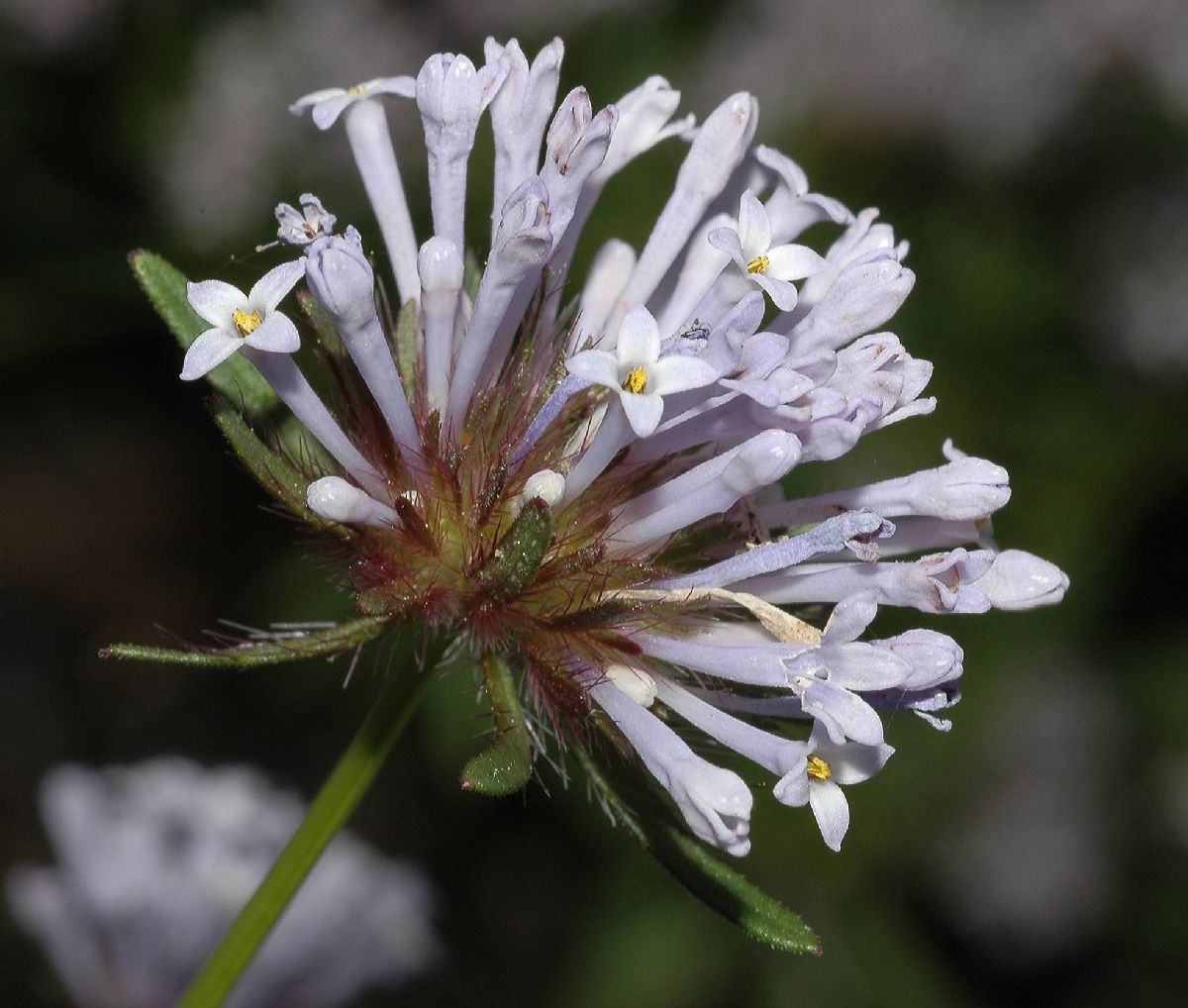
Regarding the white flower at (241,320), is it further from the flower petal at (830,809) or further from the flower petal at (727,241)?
the flower petal at (830,809)

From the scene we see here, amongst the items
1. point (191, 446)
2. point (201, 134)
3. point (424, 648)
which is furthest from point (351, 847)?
point (201, 134)

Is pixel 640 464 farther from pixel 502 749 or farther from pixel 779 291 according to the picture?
pixel 502 749

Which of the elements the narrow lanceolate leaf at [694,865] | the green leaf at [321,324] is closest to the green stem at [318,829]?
the narrow lanceolate leaf at [694,865]

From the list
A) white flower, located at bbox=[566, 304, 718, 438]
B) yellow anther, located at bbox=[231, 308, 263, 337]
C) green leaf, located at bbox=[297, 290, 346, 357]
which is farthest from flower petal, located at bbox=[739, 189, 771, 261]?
yellow anther, located at bbox=[231, 308, 263, 337]

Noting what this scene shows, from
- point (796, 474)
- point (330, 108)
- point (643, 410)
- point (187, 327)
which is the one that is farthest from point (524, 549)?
point (796, 474)

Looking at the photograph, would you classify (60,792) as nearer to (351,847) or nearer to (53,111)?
(351,847)

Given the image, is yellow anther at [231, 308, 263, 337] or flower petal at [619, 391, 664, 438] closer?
flower petal at [619, 391, 664, 438]

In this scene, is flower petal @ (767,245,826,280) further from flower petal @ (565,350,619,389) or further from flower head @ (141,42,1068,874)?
flower petal @ (565,350,619,389)
